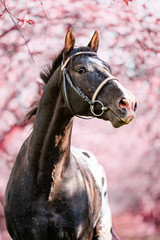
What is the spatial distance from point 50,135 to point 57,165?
0.72ft

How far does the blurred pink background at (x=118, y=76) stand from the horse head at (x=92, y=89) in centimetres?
259

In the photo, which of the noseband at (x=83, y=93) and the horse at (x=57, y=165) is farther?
the horse at (x=57, y=165)

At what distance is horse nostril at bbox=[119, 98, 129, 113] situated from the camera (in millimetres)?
2449

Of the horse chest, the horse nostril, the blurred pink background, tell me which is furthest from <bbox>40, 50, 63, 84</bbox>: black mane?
the blurred pink background

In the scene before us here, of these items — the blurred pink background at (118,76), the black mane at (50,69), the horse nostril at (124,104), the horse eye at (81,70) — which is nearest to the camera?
the horse nostril at (124,104)

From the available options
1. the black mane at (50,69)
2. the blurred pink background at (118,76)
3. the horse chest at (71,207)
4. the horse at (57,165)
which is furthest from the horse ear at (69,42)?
the blurred pink background at (118,76)

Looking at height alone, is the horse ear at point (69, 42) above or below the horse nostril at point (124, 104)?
above

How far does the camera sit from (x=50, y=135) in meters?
2.90

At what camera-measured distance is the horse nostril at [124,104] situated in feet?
8.04

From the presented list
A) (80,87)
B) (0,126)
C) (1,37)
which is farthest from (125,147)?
(80,87)

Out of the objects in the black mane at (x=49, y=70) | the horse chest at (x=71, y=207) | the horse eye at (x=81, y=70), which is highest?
the black mane at (x=49, y=70)

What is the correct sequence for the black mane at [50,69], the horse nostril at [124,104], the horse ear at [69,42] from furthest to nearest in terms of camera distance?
the black mane at [50,69]
the horse ear at [69,42]
the horse nostril at [124,104]

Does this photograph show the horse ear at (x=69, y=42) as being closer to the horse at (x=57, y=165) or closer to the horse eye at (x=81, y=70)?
the horse at (x=57, y=165)

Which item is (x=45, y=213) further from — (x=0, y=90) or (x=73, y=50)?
(x=0, y=90)
